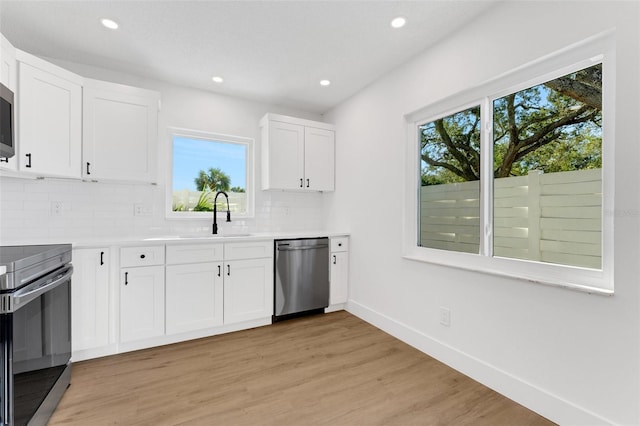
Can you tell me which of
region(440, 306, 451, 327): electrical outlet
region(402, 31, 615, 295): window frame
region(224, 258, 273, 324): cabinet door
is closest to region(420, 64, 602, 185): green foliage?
region(402, 31, 615, 295): window frame

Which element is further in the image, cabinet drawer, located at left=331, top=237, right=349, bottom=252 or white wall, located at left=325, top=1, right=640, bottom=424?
cabinet drawer, located at left=331, top=237, right=349, bottom=252

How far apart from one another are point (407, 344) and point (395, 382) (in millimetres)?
658

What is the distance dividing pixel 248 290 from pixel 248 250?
16.3 inches

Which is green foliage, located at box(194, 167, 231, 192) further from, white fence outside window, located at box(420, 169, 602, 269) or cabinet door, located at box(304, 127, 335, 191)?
white fence outside window, located at box(420, 169, 602, 269)

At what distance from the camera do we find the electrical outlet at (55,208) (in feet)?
8.91

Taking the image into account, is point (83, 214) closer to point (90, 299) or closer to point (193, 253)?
point (90, 299)

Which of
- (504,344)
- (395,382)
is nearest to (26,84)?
(395,382)

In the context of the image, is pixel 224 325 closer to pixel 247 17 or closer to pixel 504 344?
pixel 504 344

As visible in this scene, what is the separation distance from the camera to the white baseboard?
5.40 ft

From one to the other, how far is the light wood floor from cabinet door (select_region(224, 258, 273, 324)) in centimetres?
29

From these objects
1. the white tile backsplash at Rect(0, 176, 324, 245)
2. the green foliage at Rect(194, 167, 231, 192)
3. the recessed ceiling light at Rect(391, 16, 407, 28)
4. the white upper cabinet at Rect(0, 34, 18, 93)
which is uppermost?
the recessed ceiling light at Rect(391, 16, 407, 28)

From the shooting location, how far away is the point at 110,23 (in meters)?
2.25

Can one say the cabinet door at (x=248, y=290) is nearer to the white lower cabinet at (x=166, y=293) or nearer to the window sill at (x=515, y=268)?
the white lower cabinet at (x=166, y=293)

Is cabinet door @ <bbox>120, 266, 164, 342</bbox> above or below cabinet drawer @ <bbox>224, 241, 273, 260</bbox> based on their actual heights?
below
